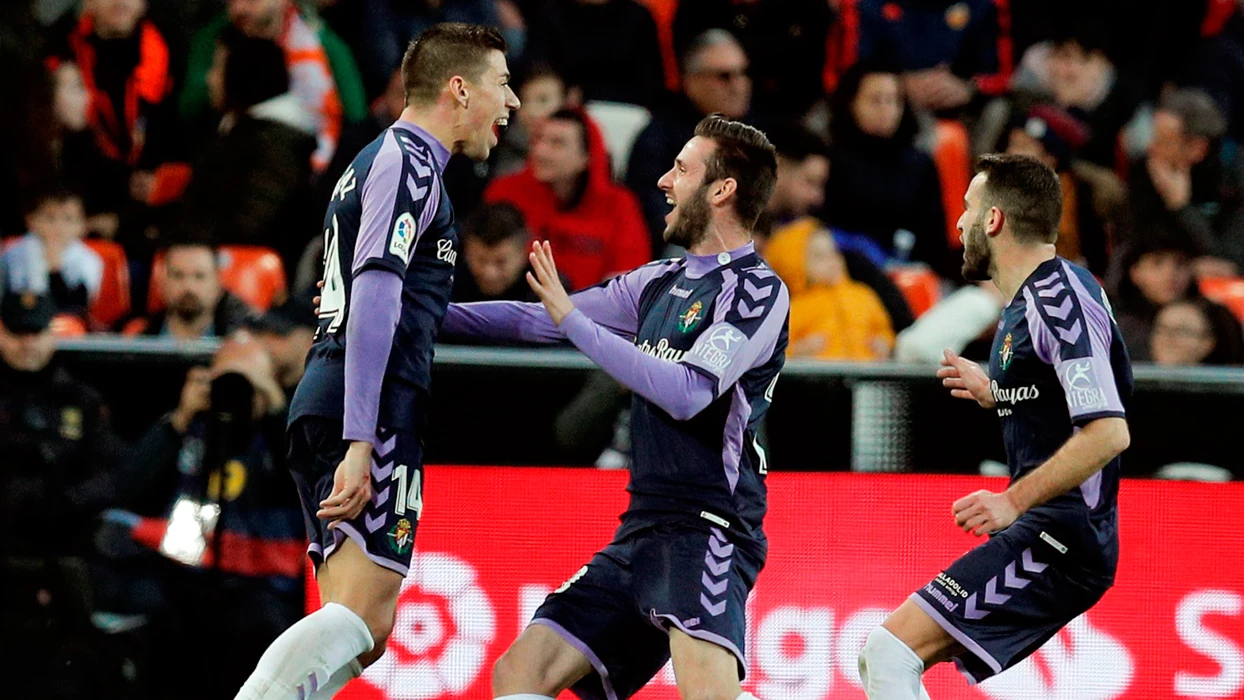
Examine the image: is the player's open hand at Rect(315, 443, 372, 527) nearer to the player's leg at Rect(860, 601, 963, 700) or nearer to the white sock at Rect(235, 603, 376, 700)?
the white sock at Rect(235, 603, 376, 700)

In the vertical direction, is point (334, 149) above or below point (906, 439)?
above

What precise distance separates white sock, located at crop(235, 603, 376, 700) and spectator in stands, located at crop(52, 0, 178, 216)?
18.9ft

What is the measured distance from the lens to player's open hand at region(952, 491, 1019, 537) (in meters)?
5.08

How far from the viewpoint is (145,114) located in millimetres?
10188

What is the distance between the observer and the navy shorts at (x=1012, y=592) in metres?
5.27

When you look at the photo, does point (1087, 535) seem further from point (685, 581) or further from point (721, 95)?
point (721, 95)

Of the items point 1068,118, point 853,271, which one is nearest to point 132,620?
point 853,271

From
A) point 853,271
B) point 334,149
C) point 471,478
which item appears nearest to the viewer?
point 471,478

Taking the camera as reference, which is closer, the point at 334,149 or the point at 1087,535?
the point at 1087,535

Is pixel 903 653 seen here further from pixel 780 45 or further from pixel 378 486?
pixel 780 45

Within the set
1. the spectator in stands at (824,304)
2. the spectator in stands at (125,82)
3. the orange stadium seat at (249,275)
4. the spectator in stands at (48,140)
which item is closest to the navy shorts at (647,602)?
the spectator in stands at (824,304)

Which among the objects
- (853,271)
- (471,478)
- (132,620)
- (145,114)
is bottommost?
(132,620)

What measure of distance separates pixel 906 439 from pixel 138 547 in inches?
124

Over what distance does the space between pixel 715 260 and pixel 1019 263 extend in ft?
3.08
